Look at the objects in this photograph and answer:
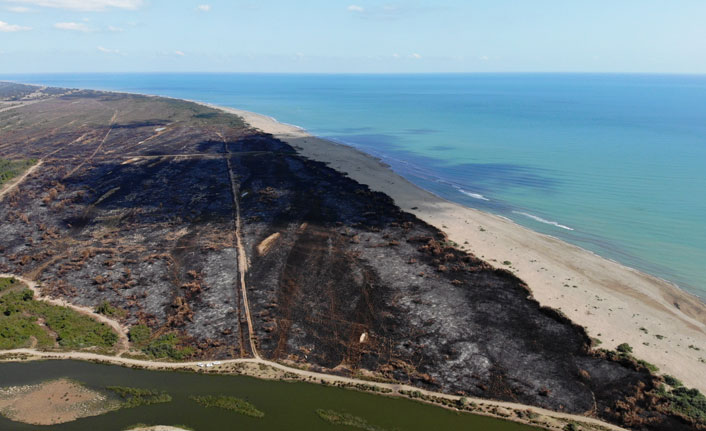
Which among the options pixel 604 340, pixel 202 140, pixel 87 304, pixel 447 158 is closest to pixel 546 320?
pixel 604 340

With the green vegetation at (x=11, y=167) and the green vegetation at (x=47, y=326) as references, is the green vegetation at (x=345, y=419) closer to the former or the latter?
the green vegetation at (x=47, y=326)

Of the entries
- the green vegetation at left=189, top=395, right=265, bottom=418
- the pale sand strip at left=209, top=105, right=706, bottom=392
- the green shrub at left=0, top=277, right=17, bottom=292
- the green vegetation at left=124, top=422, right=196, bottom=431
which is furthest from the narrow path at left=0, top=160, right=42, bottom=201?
the pale sand strip at left=209, top=105, right=706, bottom=392

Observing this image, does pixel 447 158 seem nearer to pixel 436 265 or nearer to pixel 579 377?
pixel 436 265

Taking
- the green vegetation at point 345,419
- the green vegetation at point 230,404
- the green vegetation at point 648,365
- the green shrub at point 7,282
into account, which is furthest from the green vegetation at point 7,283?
the green vegetation at point 648,365

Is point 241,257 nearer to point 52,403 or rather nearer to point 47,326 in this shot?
point 47,326

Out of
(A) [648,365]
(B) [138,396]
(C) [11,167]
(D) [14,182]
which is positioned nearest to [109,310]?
(B) [138,396]
